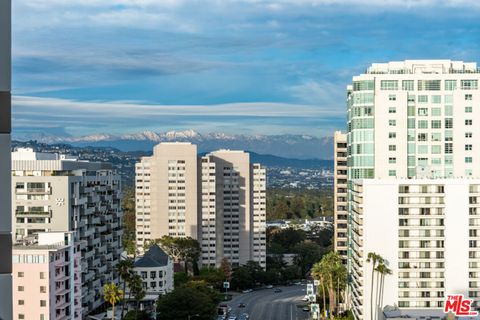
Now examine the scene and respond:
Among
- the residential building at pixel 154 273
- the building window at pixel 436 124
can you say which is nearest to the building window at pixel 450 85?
the building window at pixel 436 124

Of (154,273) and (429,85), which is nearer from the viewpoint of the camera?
(429,85)

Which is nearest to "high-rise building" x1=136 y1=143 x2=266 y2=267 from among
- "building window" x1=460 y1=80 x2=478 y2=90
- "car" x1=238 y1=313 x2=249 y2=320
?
"car" x1=238 y1=313 x2=249 y2=320

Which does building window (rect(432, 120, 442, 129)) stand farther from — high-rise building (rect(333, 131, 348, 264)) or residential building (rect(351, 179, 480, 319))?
high-rise building (rect(333, 131, 348, 264))

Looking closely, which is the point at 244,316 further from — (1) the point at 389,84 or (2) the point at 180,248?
(1) the point at 389,84

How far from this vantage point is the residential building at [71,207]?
135ft

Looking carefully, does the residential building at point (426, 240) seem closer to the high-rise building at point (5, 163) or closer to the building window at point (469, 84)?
the building window at point (469, 84)

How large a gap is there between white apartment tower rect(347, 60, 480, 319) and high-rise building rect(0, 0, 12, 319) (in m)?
35.1

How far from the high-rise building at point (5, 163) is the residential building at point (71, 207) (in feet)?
107

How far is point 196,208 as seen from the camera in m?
75.2

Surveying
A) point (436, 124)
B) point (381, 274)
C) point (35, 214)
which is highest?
point (436, 124)

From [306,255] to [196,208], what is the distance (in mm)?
11653

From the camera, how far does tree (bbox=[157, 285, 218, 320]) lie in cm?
4262

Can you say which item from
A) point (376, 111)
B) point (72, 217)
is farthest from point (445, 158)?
point (72, 217)

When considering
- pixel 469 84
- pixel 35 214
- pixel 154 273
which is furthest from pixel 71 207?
pixel 469 84
